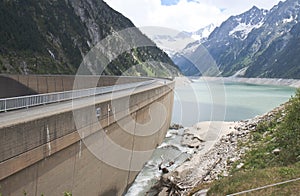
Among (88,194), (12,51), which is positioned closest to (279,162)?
(88,194)

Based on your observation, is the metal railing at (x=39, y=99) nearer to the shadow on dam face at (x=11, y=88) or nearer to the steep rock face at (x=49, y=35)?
the shadow on dam face at (x=11, y=88)

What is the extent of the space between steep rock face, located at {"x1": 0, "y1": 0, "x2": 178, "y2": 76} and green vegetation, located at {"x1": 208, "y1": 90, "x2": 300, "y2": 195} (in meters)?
39.9

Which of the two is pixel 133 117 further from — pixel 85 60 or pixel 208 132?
pixel 85 60

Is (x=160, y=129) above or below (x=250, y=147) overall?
below

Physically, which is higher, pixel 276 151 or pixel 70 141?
pixel 70 141

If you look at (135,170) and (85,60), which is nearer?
(135,170)

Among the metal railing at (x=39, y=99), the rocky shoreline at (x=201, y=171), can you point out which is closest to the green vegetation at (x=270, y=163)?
the rocky shoreline at (x=201, y=171)

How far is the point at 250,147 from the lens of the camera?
1925 centimetres

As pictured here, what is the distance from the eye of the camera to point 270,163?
14.4 meters

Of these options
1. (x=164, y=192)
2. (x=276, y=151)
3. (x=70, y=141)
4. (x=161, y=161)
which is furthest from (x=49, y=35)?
(x=276, y=151)

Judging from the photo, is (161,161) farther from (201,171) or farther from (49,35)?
(49,35)

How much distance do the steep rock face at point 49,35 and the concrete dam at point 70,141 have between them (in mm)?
28529

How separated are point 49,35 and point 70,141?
62.8 metres

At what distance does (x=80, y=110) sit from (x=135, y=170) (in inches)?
466
